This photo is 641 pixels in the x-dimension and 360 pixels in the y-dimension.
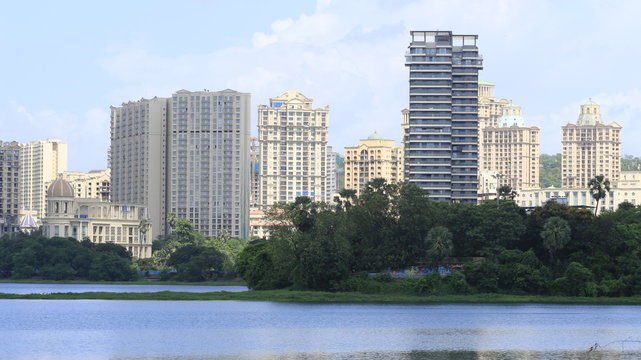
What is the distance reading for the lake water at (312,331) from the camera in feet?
309

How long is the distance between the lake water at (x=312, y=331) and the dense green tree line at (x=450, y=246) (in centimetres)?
689

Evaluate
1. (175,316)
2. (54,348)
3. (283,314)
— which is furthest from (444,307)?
(54,348)

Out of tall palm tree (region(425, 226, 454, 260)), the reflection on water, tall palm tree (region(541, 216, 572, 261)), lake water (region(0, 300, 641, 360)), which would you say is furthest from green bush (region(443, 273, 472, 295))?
the reflection on water

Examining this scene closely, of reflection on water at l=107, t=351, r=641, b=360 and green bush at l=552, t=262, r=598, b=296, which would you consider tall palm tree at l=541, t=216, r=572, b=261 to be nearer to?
green bush at l=552, t=262, r=598, b=296

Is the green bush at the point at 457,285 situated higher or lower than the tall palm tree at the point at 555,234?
lower

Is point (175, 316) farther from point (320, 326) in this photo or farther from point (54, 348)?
point (54, 348)

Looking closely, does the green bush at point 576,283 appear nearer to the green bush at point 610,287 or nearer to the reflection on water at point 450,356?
the green bush at point 610,287

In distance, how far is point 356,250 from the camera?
525 ft

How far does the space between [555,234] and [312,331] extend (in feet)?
173

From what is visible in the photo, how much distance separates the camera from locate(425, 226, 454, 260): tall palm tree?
507 feet

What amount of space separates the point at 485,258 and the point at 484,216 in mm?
6807

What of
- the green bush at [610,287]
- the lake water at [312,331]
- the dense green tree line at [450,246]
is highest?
the dense green tree line at [450,246]

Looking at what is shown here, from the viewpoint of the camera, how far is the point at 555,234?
154250mm

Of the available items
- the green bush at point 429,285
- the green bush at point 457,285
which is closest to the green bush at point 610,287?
the green bush at point 457,285
